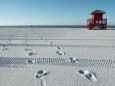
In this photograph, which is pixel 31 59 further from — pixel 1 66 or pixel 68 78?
pixel 68 78

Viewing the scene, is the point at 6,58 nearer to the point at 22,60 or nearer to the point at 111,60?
the point at 22,60

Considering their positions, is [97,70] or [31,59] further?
[31,59]

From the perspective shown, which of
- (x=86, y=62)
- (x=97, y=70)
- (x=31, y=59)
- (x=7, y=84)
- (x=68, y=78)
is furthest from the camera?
(x=31, y=59)

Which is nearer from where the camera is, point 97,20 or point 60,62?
point 60,62

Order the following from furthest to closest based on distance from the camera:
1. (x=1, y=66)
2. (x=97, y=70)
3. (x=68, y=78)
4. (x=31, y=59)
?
(x=31, y=59) < (x=1, y=66) < (x=97, y=70) < (x=68, y=78)

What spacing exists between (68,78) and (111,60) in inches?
62.6

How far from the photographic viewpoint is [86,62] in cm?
407

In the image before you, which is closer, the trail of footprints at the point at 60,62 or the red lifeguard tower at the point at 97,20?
the trail of footprints at the point at 60,62

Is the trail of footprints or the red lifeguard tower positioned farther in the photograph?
the red lifeguard tower

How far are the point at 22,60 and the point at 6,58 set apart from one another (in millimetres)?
423

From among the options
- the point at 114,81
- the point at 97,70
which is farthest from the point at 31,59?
the point at 114,81

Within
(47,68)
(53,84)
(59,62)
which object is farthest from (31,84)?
(59,62)

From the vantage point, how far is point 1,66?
372 cm

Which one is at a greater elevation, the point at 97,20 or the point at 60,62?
the point at 97,20
